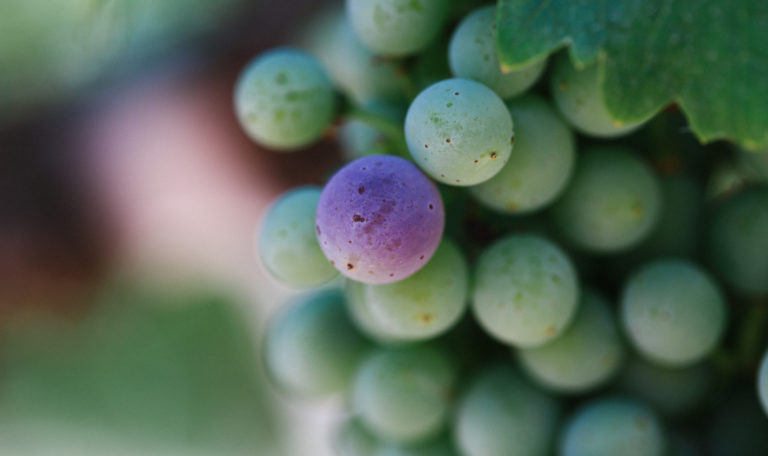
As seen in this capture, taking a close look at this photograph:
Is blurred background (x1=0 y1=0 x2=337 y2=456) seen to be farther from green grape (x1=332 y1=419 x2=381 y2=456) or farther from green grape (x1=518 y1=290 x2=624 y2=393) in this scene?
green grape (x1=518 y1=290 x2=624 y2=393)

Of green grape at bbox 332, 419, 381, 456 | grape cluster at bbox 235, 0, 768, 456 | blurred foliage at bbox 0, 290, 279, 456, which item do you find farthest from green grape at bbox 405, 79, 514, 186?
blurred foliage at bbox 0, 290, 279, 456

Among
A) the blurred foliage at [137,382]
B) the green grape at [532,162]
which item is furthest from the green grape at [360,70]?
the blurred foliage at [137,382]

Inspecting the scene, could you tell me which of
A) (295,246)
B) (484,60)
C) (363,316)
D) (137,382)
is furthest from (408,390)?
(137,382)

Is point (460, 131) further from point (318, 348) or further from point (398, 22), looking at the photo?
point (318, 348)

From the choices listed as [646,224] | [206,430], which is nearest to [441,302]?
[646,224]

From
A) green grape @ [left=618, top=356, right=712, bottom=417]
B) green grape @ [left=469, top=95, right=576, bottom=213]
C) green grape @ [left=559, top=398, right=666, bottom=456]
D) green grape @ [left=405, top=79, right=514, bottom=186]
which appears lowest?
green grape @ [left=618, top=356, right=712, bottom=417]

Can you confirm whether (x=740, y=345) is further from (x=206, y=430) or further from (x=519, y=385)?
(x=206, y=430)
